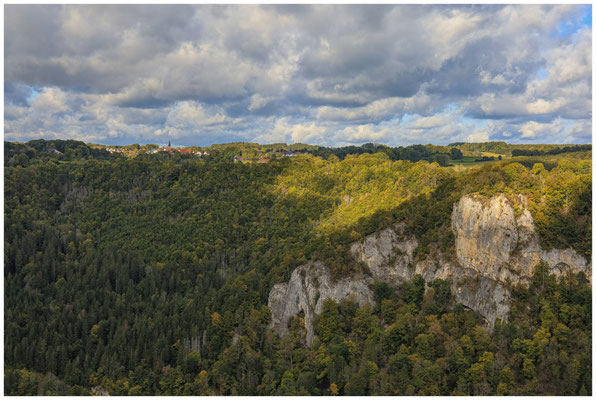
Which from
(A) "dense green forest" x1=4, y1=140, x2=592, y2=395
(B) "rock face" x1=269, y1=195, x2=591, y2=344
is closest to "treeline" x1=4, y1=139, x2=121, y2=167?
(A) "dense green forest" x1=4, y1=140, x2=592, y2=395

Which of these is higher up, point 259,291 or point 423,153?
point 423,153

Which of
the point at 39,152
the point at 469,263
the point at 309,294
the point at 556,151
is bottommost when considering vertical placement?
the point at 309,294

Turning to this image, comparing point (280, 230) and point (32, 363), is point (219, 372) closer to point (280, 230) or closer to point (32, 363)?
point (32, 363)

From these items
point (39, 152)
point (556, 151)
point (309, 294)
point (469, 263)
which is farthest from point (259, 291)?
point (39, 152)

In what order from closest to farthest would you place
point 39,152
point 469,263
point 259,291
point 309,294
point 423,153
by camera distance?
point 469,263
point 309,294
point 259,291
point 423,153
point 39,152

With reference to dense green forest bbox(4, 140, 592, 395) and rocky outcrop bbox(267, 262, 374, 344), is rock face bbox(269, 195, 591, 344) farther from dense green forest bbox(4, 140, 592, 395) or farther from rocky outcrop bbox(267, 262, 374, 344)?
dense green forest bbox(4, 140, 592, 395)

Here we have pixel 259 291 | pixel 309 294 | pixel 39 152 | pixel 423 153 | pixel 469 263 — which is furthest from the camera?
pixel 39 152

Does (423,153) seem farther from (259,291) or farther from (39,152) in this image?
(39,152)

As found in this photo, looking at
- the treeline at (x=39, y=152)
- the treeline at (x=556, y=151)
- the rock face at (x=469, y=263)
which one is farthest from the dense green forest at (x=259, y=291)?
the treeline at (x=39, y=152)

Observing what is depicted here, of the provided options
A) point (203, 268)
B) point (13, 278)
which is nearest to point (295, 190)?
point (203, 268)
